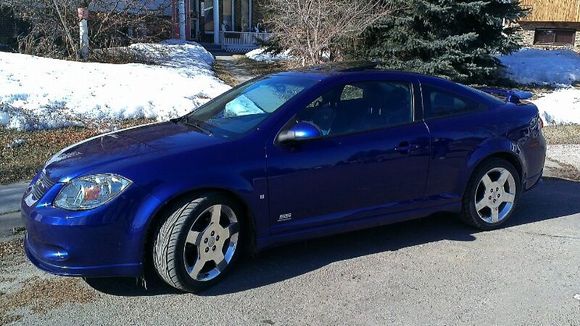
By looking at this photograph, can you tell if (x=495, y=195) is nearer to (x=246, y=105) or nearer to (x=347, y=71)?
(x=347, y=71)

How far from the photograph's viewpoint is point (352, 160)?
4.30m

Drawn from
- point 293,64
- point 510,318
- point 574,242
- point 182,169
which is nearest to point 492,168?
point 574,242

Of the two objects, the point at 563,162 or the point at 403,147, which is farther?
the point at 563,162

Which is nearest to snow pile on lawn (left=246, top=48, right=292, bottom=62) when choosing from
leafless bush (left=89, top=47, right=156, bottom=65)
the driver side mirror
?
leafless bush (left=89, top=47, right=156, bottom=65)

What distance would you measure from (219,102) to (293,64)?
10982 millimetres

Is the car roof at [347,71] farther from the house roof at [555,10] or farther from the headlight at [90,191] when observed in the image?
the house roof at [555,10]

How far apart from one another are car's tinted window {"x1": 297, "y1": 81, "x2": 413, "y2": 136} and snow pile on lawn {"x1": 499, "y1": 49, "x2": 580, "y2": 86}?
42.3ft

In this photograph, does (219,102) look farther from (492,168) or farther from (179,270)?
(492,168)

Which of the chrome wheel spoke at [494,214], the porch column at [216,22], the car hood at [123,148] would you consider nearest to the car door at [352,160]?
the car hood at [123,148]

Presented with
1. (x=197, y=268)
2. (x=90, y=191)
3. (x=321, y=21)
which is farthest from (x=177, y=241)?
(x=321, y=21)

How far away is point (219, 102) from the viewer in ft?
16.5

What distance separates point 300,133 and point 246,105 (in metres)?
0.87

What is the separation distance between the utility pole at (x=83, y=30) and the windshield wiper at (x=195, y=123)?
9.50 meters

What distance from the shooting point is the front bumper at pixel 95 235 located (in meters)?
3.48
